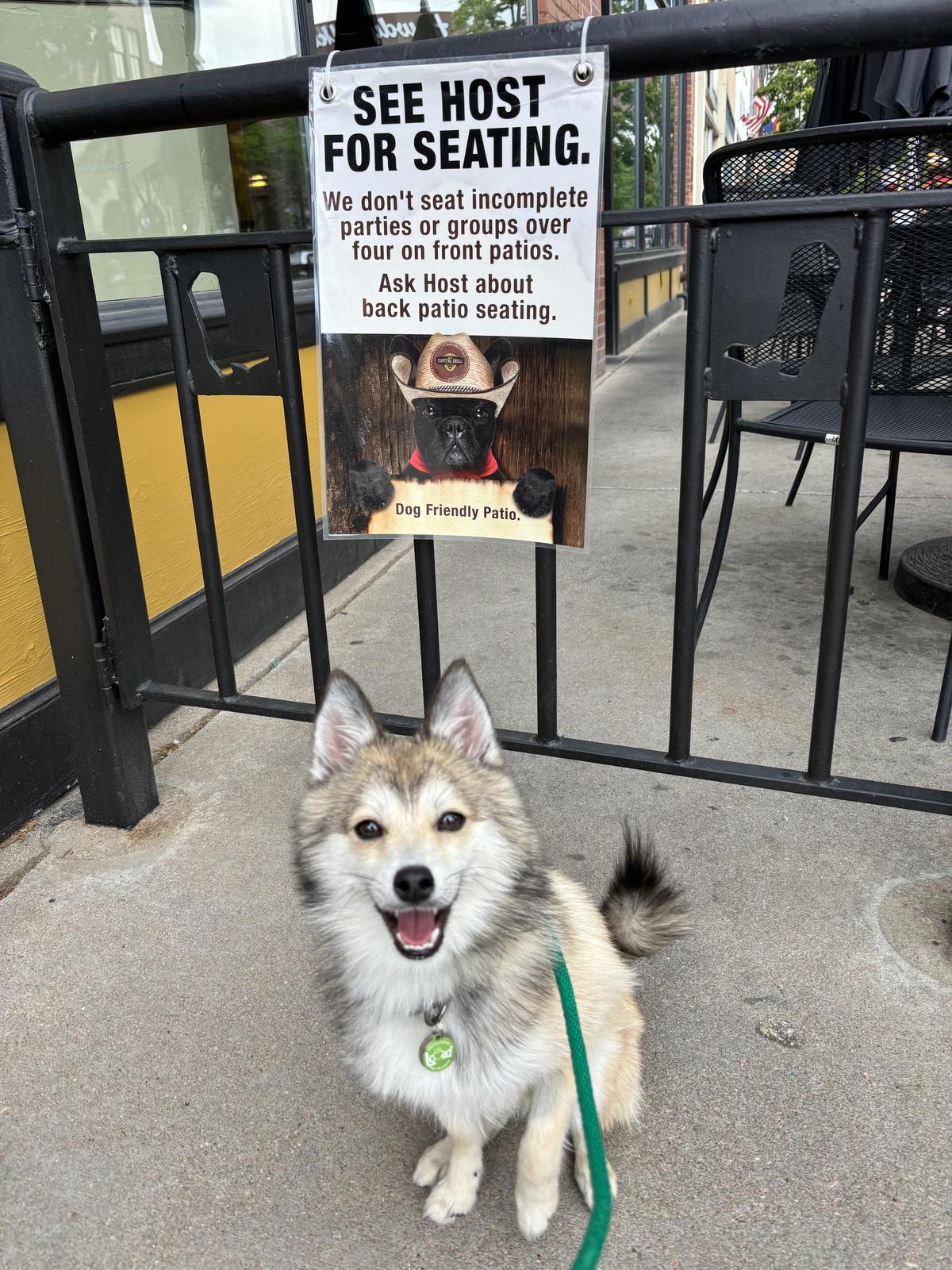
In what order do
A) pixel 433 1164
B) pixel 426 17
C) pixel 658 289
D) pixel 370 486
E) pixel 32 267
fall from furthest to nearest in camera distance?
pixel 658 289, pixel 426 17, pixel 32 267, pixel 370 486, pixel 433 1164

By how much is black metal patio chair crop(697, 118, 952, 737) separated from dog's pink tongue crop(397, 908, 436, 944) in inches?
63.1

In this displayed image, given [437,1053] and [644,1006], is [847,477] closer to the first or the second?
[644,1006]

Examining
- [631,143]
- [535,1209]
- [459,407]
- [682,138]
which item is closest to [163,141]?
[459,407]

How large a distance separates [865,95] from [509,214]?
389cm

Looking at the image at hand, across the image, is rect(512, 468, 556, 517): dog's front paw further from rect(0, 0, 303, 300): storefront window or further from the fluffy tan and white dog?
rect(0, 0, 303, 300): storefront window

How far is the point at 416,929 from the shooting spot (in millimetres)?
1578

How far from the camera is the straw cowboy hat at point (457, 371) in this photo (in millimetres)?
2039

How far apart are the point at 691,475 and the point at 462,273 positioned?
0.69 m

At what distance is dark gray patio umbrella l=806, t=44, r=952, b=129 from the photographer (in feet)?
14.3

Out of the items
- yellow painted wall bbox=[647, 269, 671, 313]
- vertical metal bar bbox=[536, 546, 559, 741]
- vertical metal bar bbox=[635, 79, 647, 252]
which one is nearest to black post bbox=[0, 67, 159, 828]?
vertical metal bar bbox=[536, 546, 559, 741]

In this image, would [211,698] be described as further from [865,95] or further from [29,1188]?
[865,95]

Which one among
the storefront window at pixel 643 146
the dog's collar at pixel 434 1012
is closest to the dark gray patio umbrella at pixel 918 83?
the dog's collar at pixel 434 1012

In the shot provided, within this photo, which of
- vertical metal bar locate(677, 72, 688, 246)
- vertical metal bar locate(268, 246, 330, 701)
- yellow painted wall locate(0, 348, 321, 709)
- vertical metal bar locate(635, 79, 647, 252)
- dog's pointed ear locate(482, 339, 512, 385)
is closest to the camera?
dog's pointed ear locate(482, 339, 512, 385)

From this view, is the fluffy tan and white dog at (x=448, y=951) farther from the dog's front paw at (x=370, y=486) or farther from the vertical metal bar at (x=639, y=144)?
the vertical metal bar at (x=639, y=144)
